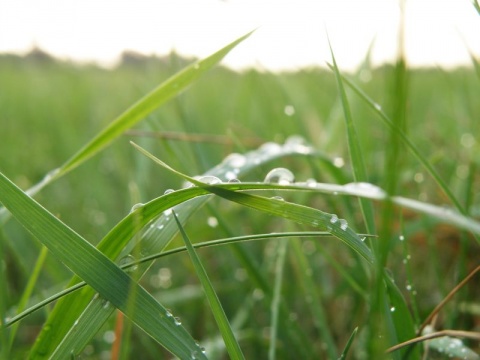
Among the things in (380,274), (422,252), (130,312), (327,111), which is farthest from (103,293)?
(327,111)

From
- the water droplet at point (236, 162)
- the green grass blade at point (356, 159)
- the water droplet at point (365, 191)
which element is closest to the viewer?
the water droplet at point (365, 191)

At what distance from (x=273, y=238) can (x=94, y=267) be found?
21 cm

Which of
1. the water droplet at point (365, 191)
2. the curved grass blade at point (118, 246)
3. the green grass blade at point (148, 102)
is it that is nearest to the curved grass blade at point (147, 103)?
the green grass blade at point (148, 102)

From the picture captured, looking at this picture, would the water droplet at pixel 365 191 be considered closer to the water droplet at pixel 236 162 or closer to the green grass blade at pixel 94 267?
the green grass blade at pixel 94 267

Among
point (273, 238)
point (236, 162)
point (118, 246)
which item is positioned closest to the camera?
point (118, 246)

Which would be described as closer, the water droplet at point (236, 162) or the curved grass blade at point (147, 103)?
the curved grass blade at point (147, 103)

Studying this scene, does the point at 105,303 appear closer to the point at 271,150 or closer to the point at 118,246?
the point at 118,246

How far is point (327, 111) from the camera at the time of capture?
2029mm

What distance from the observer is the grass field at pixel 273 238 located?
44 centimetres

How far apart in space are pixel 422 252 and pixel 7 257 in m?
0.92

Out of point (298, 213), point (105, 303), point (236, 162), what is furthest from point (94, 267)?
point (236, 162)

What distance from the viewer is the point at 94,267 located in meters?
0.44

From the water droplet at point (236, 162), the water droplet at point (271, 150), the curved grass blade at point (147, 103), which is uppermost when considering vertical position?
the curved grass blade at point (147, 103)

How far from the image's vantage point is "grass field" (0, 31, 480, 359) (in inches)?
17.5
